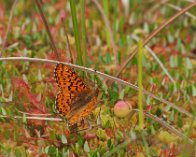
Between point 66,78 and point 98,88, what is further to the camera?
point 98,88

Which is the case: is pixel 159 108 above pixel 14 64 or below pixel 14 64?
below

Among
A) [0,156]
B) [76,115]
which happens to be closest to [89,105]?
[76,115]

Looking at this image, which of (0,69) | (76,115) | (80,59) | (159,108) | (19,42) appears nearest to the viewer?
(76,115)

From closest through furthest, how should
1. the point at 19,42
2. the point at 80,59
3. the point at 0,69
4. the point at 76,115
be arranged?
the point at 76,115, the point at 80,59, the point at 0,69, the point at 19,42

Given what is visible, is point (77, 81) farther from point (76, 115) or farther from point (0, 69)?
point (0, 69)
